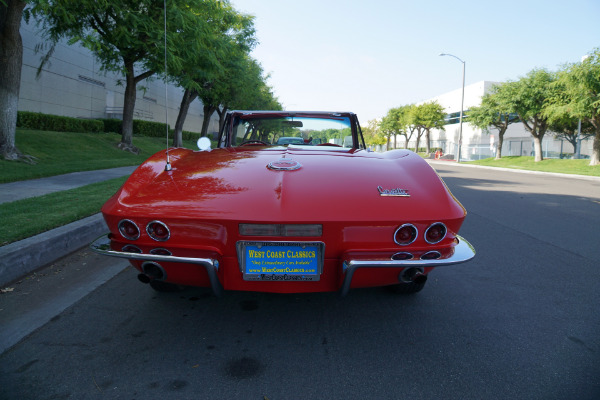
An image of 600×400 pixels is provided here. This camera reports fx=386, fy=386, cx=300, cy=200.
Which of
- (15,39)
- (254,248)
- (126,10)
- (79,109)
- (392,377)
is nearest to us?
(392,377)

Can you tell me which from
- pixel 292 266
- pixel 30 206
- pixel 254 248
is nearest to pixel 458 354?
pixel 292 266

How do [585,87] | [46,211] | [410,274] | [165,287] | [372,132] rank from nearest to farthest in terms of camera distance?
[410,274], [165,287], [46,211], [585,87], [372,132]

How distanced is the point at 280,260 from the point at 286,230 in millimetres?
171

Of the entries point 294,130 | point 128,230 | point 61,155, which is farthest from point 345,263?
point 61,155

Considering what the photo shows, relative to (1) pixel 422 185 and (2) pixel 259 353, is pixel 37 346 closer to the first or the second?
(2) pixel 259 353

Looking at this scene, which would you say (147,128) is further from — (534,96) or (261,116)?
(534,96)

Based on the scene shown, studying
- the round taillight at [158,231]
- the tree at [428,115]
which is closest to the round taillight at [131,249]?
the round taillight at [158,231]

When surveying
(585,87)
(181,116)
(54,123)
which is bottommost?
(54,123)

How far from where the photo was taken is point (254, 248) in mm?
2088

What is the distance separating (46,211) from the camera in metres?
4.89

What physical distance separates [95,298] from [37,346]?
72cm

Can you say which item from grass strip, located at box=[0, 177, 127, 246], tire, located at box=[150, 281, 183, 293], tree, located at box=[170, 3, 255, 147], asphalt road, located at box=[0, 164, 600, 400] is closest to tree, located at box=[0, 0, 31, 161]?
grass strip, located at box=[0, 177, 127, 246]

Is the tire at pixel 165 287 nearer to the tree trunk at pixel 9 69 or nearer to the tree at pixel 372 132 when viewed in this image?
the tree trunk at pixel 9 69

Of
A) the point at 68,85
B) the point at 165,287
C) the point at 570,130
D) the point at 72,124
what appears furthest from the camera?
the point at 570,130
